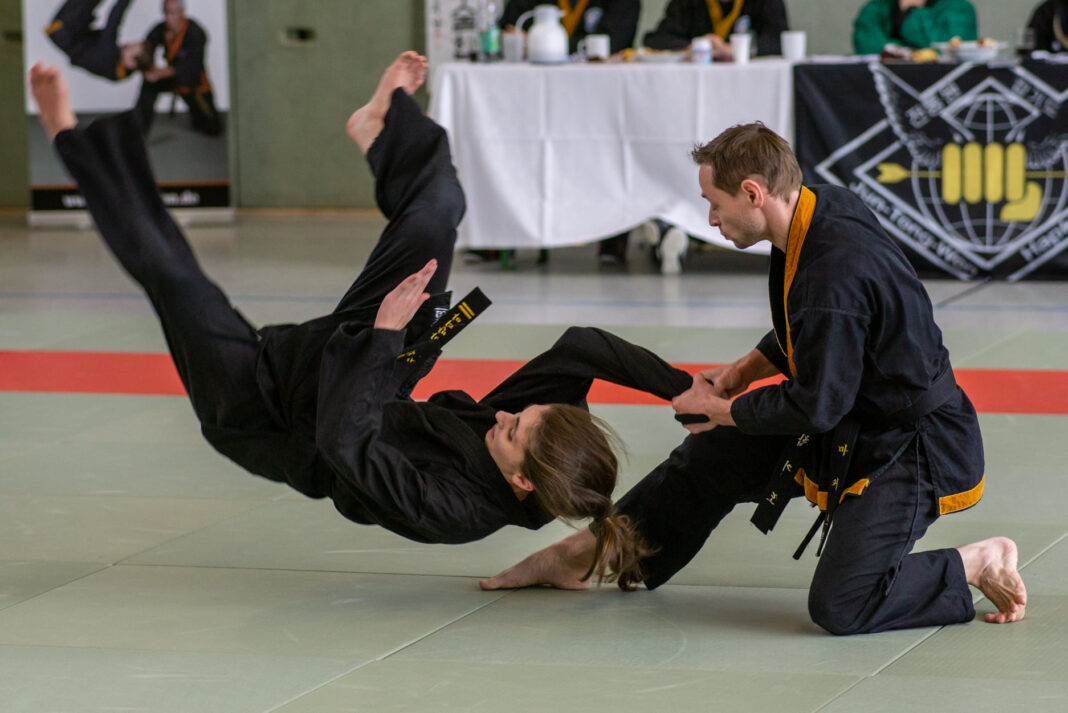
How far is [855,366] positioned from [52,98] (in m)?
1.83

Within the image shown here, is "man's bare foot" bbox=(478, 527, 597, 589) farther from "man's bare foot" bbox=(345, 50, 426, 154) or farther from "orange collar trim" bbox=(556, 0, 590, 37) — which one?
"orange collar trim" bbox=(556, 0, 590, 37)

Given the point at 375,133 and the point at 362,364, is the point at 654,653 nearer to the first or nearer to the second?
the point at 362,364

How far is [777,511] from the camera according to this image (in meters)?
2.84

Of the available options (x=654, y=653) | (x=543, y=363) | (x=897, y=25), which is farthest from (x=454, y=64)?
(x=654, y=653)

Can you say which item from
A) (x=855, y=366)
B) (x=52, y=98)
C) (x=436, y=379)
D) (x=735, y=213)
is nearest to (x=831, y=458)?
(x=855, y=366)

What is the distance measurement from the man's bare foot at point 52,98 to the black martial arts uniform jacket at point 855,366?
159 centimetres

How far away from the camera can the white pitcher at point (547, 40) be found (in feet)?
24.9

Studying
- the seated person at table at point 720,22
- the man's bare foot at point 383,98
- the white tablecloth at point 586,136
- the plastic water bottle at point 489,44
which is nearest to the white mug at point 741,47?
the white tablecloth at point 586,136

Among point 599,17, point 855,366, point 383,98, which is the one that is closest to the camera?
point 855,366

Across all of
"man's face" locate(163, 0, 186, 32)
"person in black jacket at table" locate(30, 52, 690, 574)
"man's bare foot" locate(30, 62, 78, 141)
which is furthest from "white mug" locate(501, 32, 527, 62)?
"man's bare foot" locate(30, 62, 78, 141)

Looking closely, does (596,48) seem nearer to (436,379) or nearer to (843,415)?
(436,379)

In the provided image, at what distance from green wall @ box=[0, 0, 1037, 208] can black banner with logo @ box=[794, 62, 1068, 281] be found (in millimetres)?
4412

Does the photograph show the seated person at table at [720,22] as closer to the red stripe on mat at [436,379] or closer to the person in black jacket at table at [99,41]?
the red stripe on mat at [436,379]

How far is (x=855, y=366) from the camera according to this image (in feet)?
8.32
